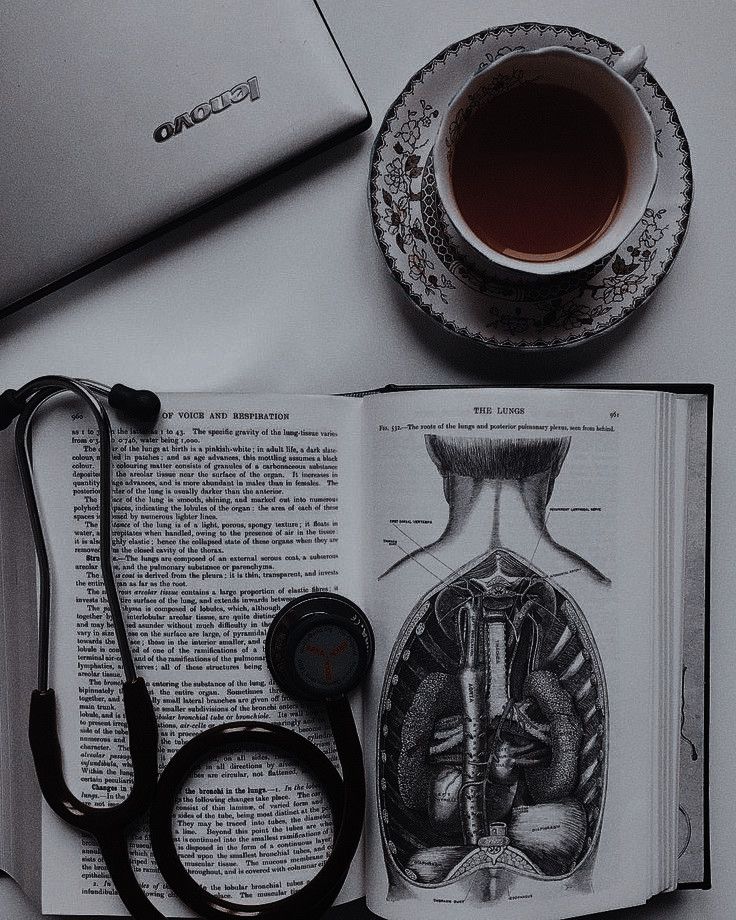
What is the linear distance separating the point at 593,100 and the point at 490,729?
45cm

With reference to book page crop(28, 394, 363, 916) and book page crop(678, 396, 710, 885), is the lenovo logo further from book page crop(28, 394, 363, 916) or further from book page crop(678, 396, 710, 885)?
book page crop(678, 396, 710, 885)

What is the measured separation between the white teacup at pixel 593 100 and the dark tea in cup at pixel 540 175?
0.03 ft

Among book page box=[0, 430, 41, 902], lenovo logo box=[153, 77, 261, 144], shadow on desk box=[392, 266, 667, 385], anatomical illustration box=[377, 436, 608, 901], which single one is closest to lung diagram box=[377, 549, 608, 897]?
anatomical illustration box=[377, 436, 608, 901]

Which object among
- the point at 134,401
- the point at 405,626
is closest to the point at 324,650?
the point at 405,626

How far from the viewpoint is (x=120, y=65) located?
61cm

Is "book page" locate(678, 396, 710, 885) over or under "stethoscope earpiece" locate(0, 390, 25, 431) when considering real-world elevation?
under

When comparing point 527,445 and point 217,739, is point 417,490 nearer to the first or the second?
point 527,445

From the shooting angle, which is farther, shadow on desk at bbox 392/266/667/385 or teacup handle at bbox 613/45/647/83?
shadow on desk at bbox 392/266/667/385

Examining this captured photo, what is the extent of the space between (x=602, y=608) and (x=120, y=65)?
525 mm

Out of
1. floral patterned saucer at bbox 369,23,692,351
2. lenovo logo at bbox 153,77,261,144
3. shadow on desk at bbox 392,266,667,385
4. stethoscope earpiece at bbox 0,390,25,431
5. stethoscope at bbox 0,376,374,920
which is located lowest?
stethoscope at bbox 0,376,374,920

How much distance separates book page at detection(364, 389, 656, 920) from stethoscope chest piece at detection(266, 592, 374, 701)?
1.0 inches

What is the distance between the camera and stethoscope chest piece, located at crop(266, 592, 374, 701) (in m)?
0.60

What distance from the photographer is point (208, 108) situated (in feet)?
2.01

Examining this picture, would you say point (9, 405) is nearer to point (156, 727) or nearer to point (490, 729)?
point (156, 727)
